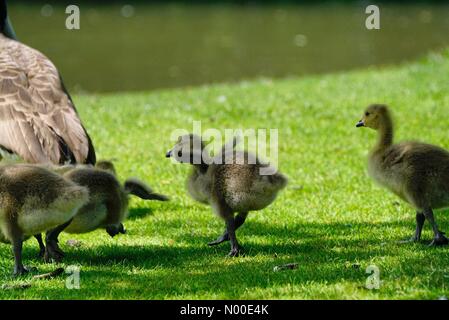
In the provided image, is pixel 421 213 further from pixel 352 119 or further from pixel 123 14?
pixel 123 14

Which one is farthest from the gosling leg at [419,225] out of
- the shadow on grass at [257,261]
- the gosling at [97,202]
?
the gosling at [97,202]

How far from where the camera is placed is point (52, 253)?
270 inches

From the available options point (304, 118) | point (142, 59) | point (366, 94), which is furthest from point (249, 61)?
point (304, 118)

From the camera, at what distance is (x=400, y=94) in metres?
14.7

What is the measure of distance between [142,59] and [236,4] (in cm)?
1590

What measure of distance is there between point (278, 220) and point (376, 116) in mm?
1565

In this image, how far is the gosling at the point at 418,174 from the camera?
22.1ft

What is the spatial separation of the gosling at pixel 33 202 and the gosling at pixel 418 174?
2.66m

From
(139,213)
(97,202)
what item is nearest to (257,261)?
(97,202)

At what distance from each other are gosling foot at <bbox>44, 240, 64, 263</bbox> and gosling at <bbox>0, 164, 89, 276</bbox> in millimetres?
601

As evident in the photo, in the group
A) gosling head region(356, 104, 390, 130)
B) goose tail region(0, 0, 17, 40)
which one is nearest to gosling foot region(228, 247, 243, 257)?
gosling head region(356, 104, 390, 130)

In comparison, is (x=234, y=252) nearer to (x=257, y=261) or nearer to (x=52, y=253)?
(x=257, y=261)

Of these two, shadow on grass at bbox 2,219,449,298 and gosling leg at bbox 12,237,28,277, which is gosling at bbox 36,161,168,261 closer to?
shadow on grass at bbox 2,219,449,298
